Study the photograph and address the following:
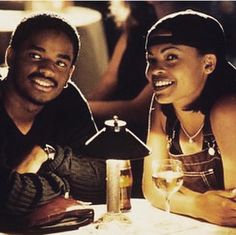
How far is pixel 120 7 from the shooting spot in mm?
2752

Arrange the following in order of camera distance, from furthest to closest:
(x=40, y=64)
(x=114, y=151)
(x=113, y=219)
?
(x=40, y=64) → (x=113, y=219) → (x=114, y=151)

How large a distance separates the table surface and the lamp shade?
348 mm

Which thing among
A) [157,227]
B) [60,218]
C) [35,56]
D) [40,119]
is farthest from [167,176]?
[35,56]

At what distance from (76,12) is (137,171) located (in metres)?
1.02

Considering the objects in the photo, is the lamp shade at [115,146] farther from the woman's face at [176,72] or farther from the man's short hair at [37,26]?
the man's short hair at [37,26]

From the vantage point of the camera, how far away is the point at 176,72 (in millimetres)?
2637

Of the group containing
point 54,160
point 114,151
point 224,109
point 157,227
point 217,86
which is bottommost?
point 157,227

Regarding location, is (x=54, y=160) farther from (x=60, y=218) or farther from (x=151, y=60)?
(x=151, y=60)

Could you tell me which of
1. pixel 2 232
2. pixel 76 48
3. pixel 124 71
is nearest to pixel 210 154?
pixel 124 71

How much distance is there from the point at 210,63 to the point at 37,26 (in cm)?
99

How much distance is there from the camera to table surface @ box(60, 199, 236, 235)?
225cm

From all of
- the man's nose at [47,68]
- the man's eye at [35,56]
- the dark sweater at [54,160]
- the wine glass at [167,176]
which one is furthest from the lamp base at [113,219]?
the man's eye at [35,56]

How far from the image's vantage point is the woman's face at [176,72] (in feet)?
8.59

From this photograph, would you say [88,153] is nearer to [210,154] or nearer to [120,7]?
[210,154]
